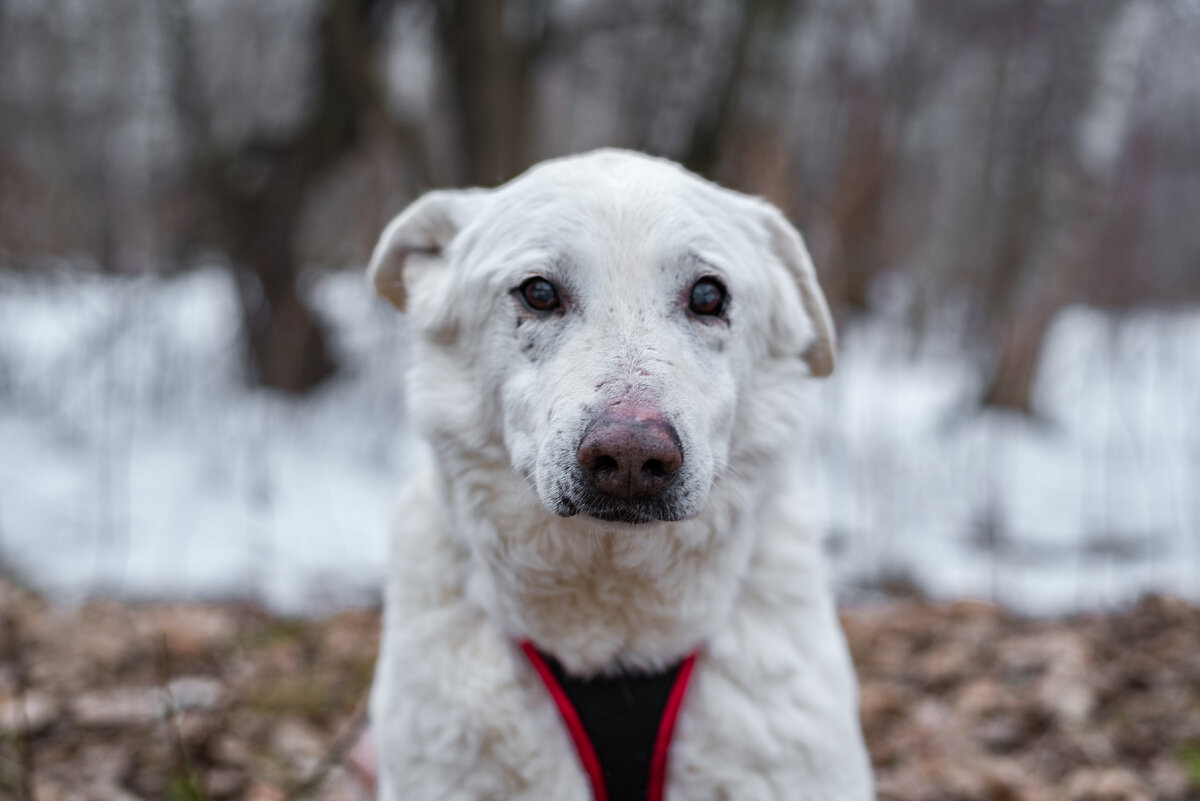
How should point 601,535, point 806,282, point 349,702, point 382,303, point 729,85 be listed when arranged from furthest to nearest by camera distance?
point 382,303 < point 729,85 < point 349,702 < point 806,282 < point 601,535

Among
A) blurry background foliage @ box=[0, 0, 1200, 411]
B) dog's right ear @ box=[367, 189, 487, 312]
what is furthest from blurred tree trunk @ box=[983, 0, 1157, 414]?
dog's right ear @ box=[367, 189, 487, 312]

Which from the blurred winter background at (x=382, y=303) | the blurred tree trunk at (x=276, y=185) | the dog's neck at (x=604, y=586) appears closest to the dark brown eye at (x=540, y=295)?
the dog's neck at (x=604, y=586)

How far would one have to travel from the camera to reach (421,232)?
7.81ft

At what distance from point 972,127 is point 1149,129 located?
7.92 meters

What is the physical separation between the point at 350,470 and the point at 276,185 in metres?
3.05

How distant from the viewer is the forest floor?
3021 millimetres

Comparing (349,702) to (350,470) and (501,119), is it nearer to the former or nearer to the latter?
(350,470)

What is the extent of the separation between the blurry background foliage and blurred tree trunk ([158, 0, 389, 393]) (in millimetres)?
22

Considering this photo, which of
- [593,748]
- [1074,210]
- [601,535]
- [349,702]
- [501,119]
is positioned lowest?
[349,702]

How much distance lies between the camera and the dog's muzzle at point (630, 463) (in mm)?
1627

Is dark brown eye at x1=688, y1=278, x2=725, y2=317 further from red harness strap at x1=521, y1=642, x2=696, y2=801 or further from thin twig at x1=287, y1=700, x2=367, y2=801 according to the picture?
thin twig at x1=287, y1=700, x2=367, y2=801

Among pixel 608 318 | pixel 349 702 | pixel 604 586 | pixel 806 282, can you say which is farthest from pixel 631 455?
pixel 349 702

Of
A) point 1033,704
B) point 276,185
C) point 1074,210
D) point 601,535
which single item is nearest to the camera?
Answer: point 601,535

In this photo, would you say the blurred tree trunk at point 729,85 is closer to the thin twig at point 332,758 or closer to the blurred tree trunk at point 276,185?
the blurred tree trunk at point 276,185
